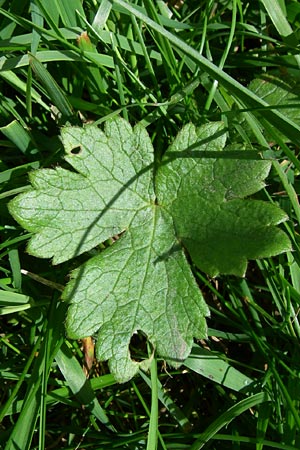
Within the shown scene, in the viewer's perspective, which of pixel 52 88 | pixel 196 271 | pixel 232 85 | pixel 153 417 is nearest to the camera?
pixel 232 85

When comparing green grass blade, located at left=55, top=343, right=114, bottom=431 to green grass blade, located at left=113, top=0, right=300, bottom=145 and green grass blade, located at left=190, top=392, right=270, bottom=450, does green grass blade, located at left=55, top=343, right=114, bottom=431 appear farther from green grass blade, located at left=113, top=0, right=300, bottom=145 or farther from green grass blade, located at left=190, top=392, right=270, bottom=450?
green grass blade, located at left=113, top=0, right=300, bottom=145

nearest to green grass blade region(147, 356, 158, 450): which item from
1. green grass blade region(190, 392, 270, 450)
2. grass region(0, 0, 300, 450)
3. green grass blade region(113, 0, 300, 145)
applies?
grass region(0, 0, 300, 450)

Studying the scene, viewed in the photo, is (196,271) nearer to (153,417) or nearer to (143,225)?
(143,225)

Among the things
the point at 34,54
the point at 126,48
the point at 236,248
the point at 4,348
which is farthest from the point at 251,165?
the point at 4,348

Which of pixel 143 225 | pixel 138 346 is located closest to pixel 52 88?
pixel 143 225

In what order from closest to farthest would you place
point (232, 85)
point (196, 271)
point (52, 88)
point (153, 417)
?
1. point (232, 85)
2. point (153, 417)
3. point (52, 88)
4. point (196, 271)

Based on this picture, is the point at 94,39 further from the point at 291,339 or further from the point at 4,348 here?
the point at 291,339

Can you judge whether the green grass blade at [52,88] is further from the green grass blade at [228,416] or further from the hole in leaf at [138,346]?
the green grass blade at [228,416]
